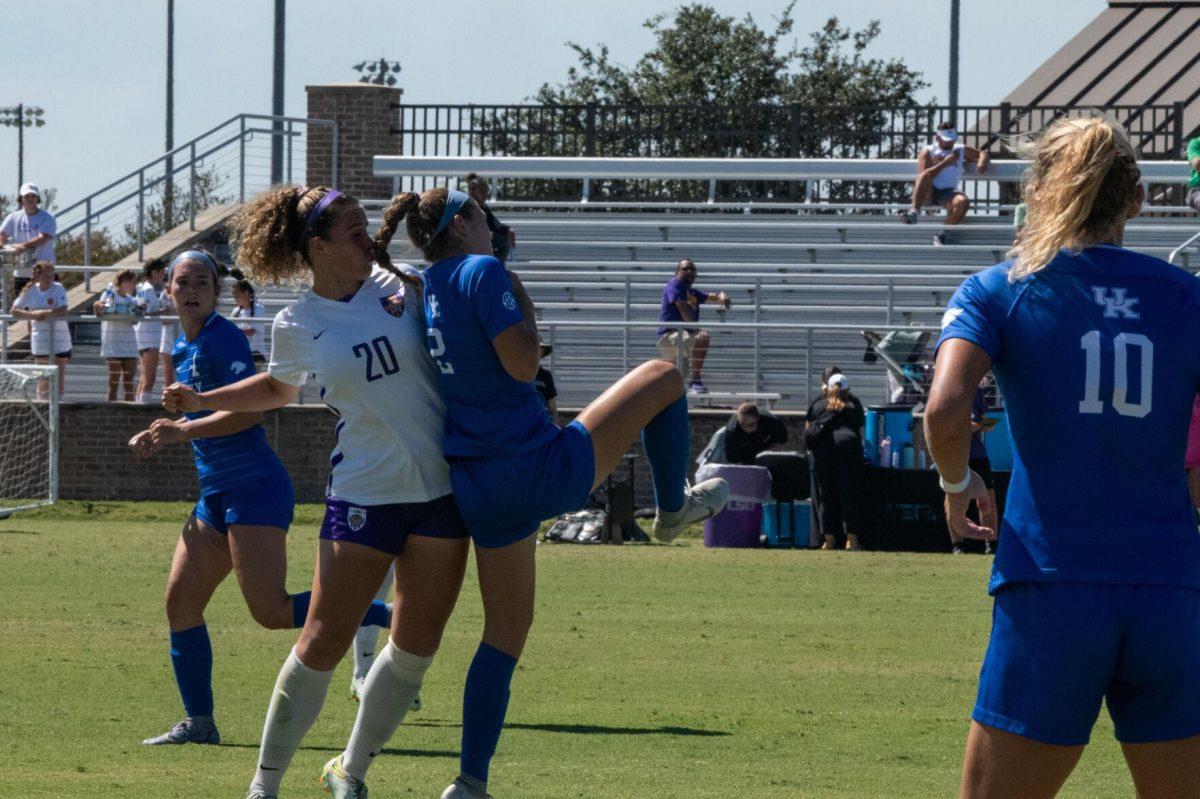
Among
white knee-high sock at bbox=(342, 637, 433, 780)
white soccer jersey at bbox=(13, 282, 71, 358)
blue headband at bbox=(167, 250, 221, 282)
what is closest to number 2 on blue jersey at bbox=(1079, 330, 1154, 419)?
white knee-high sock at bbox=(342, 637, 433, 780)

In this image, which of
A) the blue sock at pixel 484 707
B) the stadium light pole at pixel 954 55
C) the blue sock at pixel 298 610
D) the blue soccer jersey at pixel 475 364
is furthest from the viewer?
the stadium light pole at pixel 954 55

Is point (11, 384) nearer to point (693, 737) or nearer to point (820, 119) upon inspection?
point (693, 737)

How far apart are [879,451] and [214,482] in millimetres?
12210

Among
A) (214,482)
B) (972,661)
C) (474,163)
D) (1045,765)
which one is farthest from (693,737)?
(474,163)

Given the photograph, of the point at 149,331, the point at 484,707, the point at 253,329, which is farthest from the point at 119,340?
the point at 484,707

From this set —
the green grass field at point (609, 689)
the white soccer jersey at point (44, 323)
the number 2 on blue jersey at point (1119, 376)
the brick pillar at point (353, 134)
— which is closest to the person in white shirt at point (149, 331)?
the white soccer jersey at point (44, 323)

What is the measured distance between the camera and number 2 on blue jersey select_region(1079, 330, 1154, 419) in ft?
13.3

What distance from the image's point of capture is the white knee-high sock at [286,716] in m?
6.00

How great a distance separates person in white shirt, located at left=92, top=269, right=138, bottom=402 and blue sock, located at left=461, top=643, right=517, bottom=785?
17.1 metres

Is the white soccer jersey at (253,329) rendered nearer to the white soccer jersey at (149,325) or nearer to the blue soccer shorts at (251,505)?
the white soccer jersey at (149,325)

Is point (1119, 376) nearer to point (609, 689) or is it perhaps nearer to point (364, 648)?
point (364, 648)

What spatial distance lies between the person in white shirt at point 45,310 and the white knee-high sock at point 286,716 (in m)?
17.6

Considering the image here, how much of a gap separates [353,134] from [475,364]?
90.5ft

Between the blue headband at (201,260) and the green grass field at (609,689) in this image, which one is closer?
the green grass field at (609,689)
